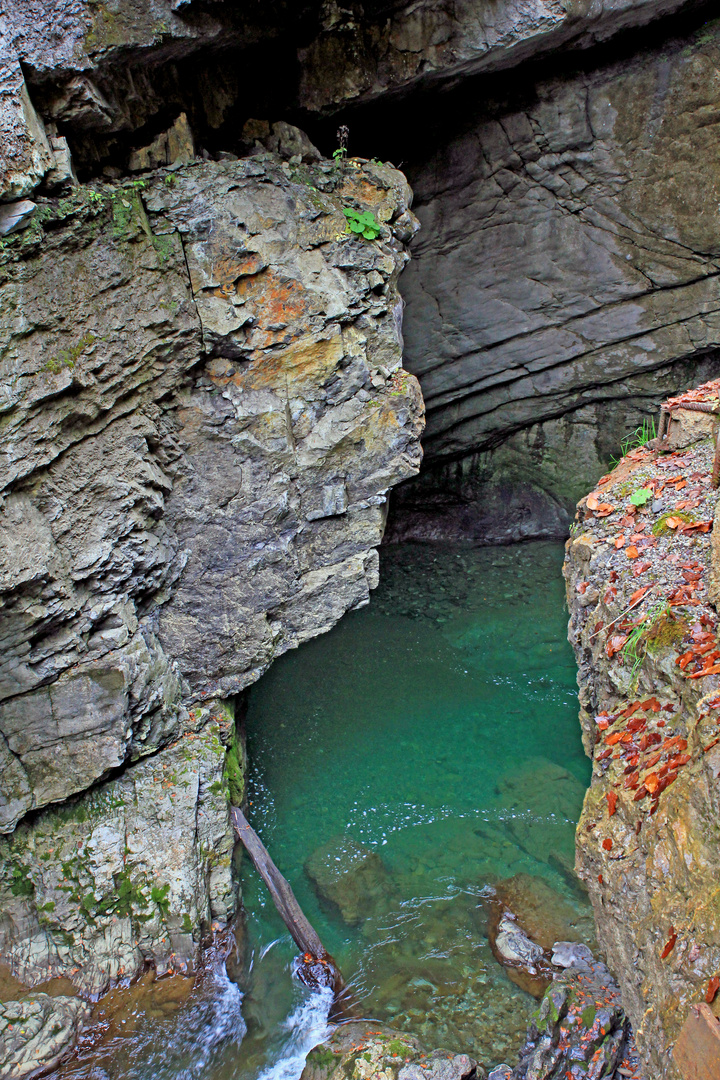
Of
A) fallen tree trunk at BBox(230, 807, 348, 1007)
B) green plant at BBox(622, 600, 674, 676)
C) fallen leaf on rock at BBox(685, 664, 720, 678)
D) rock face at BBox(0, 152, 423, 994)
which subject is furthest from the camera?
fallen tree trunk at BBox(230, 807, 348, 1007)

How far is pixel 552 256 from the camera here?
7.97m

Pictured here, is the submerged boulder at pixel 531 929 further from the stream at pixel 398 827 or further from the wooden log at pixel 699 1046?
the wooden log at pixel 699 1046

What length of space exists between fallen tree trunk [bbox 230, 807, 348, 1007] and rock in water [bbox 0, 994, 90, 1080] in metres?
1.47

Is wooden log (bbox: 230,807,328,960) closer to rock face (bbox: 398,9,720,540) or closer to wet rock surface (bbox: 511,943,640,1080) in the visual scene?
wet rock surface (bbox: 511,943,640,1080)

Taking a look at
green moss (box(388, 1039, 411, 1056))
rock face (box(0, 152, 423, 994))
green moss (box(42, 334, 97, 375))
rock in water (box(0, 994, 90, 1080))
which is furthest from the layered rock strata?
rock in water (box(0, 994, 90, 1080))

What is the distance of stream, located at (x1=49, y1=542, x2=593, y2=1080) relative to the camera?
428 centimetres

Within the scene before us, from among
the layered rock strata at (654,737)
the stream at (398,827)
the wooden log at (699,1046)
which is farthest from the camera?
the stream at (398,827)

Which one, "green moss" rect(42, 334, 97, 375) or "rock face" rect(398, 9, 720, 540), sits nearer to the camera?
"green moss" rect(42, 334, 97, 375)

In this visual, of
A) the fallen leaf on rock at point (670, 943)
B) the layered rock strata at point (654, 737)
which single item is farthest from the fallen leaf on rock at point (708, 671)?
the fallen leaf on rock at point (670, 943)

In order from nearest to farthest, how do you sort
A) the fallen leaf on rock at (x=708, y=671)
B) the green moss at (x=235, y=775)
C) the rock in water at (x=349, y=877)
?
the fallen leaf on rock at (x=708, y=671), the rock in water at (x=349, y=877), the green moss at (x=235, y=775)

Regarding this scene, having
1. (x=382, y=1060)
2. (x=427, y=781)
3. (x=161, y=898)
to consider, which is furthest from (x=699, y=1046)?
Result: (x=427, y=781)

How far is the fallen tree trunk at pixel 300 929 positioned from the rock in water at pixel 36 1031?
1.47 metres

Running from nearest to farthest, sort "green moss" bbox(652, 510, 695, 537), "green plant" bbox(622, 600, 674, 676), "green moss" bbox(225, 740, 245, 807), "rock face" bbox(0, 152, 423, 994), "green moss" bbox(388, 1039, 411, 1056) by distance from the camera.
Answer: "green plant" bbox(622, 600, 674, 676) → "green moss" bbox(652, 510, 695, 537) → "green moss" bbox(388, 1039, 411, 1056) → "rock face" bbox(0, 152, 423, 994) → "green moss" bbox(225, 740, 245, 807)

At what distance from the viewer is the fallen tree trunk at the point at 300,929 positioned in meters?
4.58
